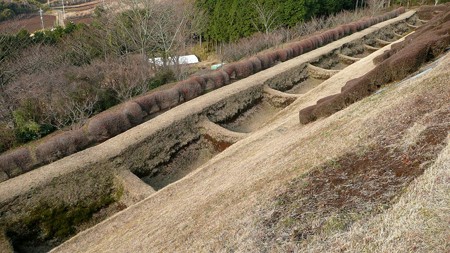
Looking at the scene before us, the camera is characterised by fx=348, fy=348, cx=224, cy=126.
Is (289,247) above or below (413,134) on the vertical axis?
below

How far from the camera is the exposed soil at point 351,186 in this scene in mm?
4633

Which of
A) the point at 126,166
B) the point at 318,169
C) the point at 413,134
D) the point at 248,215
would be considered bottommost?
the point at 126,166

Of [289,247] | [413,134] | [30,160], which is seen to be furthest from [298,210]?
[30,160]

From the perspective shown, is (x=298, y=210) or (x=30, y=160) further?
(x=30, y=160)

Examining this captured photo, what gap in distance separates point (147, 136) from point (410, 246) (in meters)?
9.78

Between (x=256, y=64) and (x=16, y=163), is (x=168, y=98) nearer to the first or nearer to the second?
(x=256, y=64)

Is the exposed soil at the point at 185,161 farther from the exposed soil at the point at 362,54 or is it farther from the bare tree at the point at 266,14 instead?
the bare tree at the point at 266,14

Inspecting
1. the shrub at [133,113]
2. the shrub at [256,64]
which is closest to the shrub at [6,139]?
the shrub at [133,113]

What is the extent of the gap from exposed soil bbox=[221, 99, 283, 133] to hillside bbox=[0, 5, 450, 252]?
0.09m

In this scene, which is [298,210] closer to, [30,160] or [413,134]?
[413,134]

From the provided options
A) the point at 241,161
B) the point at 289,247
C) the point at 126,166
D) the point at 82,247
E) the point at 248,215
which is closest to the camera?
the point at 289,247

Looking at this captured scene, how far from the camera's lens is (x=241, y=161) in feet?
31.5

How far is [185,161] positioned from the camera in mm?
12836

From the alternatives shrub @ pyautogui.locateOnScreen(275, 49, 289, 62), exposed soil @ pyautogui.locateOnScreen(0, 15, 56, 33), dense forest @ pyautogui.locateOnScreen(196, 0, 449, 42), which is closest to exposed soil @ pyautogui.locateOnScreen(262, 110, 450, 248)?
shrub @ pyautogui.locateOnScreen(275, 49, 289, 62)
